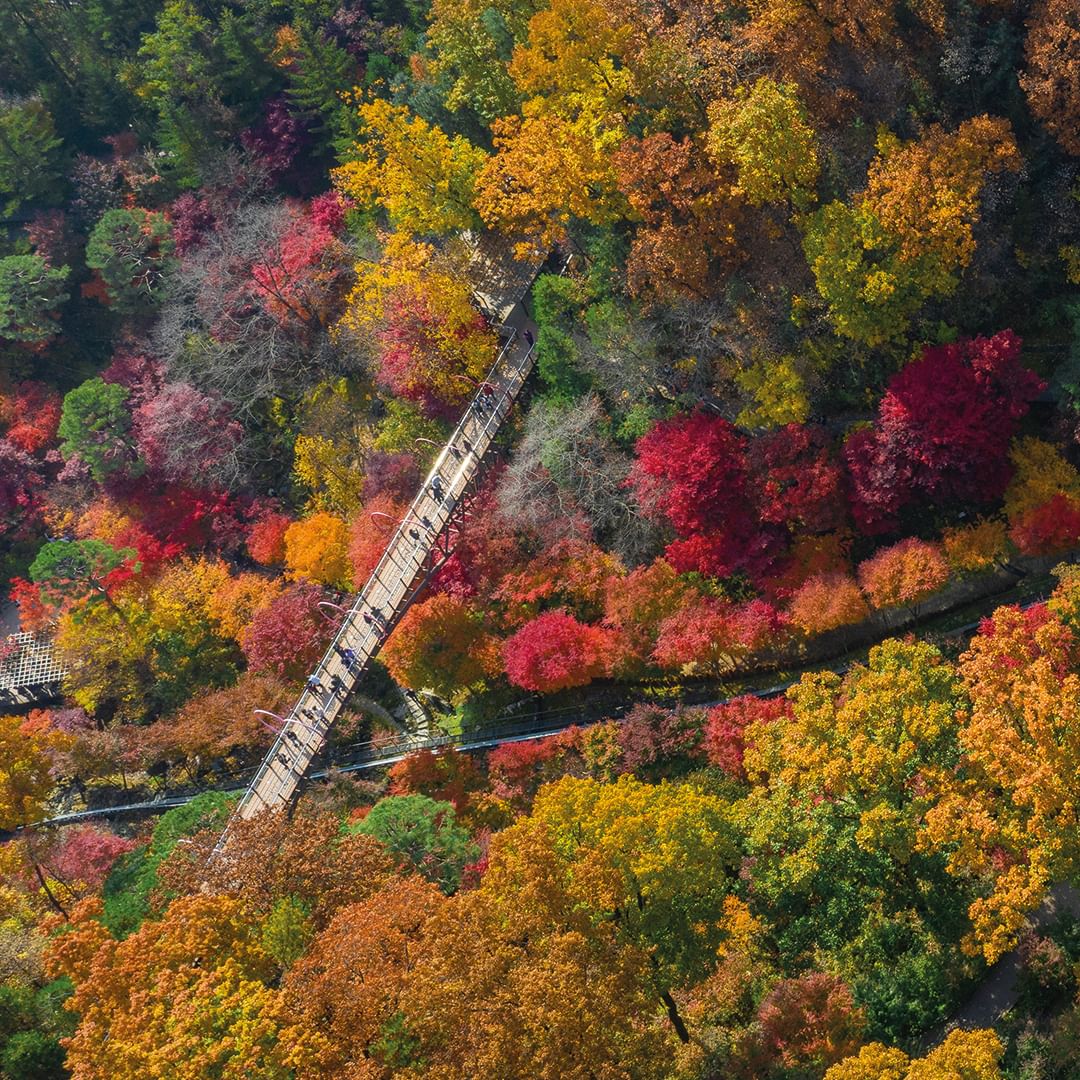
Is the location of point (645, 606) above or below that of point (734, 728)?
above

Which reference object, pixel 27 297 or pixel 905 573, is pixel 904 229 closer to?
pixel 905 573

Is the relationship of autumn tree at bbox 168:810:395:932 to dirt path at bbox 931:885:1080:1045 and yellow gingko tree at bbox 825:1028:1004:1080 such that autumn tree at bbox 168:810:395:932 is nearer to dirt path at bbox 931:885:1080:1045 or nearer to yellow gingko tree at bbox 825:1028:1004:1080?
yellow gingko tree at bbox 825:1028:1004:1080

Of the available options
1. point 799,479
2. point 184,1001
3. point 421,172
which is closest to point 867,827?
point 799,479

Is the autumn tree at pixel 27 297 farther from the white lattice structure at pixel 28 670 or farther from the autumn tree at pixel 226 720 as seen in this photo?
the autumn tree at pixel 226 720

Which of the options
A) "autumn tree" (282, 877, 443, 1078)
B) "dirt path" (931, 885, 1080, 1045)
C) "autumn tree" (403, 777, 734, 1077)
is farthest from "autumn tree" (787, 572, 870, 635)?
"autumn tree" (282, 877, 443, 1078)

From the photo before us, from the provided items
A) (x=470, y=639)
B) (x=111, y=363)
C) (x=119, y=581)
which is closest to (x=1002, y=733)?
(x=470, y=639)

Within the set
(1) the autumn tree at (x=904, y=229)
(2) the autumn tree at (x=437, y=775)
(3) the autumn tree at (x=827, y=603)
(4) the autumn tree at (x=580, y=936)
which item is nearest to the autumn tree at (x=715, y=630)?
(3) the autumn tree at (x=827, y=603)
